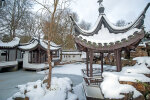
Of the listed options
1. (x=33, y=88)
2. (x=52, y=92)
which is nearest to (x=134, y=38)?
(x=52, y=92)

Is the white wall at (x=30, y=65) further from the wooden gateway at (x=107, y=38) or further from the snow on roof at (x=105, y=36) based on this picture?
the snow on roof at (x=105, y=36)

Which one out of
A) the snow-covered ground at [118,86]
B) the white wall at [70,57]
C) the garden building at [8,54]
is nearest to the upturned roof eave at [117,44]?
the snow-covered ground at [118,86]

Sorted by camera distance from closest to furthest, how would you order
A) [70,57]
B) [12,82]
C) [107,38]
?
[107,38]
[12,82]
[70,57]

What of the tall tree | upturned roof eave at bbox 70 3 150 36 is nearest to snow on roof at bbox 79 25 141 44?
upturned roof eave at bbox 70 3 150 36

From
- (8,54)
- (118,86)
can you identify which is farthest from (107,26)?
(8,54)

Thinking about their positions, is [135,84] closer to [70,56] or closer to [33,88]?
[33,88]

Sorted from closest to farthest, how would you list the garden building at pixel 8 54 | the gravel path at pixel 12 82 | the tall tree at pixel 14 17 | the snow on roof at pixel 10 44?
1. the gravel path at pixel 12 82
2. the snow on roof at pixel 10 44
3. the garden building at pixel 8 54
4. the tall tree at pixel 14 17

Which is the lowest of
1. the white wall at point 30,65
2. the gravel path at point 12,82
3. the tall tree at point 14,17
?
the gravel path at point 12,82

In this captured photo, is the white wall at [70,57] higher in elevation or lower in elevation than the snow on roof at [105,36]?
lower

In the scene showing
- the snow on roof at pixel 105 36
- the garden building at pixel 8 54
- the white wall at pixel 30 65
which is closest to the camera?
the snow on roof at pixel 105 36

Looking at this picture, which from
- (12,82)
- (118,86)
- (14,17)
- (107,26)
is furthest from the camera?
(14,17)

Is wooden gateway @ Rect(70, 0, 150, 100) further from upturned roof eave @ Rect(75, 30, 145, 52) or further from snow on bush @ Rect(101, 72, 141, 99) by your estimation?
snow on bush @ Rect(101, 72, 141, 99)

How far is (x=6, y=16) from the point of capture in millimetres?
20547

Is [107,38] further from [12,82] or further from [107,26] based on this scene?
[12,82]
